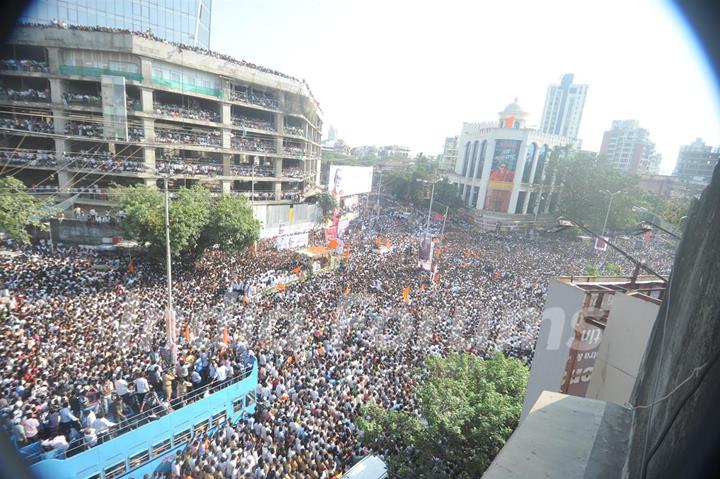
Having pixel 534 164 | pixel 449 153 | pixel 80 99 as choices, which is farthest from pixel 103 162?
pixel 449 153

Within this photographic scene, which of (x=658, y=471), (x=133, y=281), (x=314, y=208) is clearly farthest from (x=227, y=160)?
(x=658, y=471)

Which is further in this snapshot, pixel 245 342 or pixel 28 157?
pixel 28 157

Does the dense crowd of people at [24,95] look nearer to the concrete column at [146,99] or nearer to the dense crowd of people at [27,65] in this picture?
the dense crowd of people at [27,65]

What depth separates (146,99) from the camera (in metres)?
21.6

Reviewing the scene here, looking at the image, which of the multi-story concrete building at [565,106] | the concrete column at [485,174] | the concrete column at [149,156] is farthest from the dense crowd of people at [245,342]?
the multi-story concrete building at [565,106]

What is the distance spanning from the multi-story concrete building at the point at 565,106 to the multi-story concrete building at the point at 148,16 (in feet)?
378

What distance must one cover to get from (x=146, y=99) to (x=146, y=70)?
1.65 m

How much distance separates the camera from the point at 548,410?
4305mm

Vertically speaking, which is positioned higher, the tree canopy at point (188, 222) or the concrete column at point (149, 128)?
the concrete column at point (149, 128)

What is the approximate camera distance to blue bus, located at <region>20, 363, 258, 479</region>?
6.75 meters

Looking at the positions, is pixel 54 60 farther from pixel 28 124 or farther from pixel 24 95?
pixel 28 124

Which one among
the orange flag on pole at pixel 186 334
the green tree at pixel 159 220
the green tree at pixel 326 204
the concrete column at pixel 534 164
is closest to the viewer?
the orange flag on pole at pixel 186 334

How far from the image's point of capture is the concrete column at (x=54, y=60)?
2038cm

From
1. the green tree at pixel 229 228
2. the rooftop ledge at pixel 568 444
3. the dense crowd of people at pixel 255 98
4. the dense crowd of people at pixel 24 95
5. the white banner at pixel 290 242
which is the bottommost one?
the white banner at pixel 290 242
